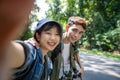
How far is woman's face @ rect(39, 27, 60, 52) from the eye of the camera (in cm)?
227

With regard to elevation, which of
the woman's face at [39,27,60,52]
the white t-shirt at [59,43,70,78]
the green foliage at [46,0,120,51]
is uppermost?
the green foliage at [46,0,120,51]

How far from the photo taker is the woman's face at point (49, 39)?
2.27m

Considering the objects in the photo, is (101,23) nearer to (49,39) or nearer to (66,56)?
(66,56)

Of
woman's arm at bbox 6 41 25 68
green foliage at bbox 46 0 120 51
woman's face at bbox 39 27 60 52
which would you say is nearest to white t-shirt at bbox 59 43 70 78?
woman's face at bbox 39 27 60 52

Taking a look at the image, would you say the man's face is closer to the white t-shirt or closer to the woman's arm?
the white t-shirt

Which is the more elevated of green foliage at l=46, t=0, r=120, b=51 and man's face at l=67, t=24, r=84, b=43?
green foliage at l=46, t=0, r=120, b=51

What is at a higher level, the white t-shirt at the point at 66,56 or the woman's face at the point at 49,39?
the woman's face at the point at 49,39

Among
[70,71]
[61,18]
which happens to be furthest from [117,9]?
[70,71]

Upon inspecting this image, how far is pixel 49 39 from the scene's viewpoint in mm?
2375

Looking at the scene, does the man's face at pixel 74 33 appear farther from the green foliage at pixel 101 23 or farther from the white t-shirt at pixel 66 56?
the green foliage at pixel 101 23

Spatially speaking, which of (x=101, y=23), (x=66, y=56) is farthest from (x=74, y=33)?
(x=101, y=23)

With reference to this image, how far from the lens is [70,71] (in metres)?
3.53

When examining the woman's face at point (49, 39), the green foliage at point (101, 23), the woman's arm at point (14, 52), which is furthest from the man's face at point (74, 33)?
the green foliage at point (101, 23)

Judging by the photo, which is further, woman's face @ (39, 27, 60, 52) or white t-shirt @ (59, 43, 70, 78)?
white t-shirt @ (59, 43, 70, 78)
